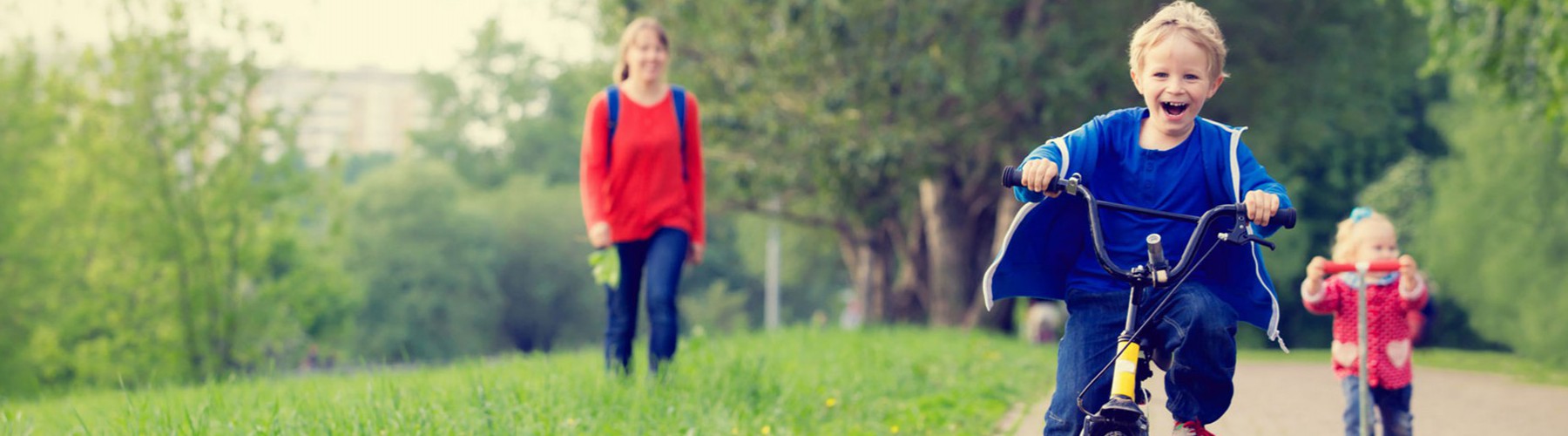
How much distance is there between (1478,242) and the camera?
2625 cm

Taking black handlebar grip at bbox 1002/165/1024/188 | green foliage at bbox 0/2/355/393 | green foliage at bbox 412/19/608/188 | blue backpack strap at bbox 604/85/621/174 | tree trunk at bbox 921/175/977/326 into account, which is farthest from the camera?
green foliage at bbox 412/19/608/188

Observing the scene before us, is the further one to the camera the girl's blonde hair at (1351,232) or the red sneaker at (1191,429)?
the girl's blonde hair at (1351,232)

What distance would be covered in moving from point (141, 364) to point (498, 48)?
1728 inches

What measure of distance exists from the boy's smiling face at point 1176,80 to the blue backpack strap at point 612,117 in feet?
10.2

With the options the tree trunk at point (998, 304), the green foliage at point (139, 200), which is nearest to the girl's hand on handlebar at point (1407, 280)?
the tree trunk at point (998, 304)

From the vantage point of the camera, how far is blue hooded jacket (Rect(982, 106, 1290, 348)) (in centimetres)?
384

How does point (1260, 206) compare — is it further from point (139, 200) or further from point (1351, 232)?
point (139, 200)

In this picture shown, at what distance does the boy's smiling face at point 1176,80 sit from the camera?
375 centimetres

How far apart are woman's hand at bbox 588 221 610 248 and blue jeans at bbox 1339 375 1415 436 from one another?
3163mm

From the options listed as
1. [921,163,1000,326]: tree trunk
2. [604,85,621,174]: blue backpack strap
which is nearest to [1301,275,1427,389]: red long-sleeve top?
[604,85,621,174]: blue backpack strap

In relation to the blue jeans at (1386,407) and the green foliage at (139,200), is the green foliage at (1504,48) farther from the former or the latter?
the green foliage at (139,200)

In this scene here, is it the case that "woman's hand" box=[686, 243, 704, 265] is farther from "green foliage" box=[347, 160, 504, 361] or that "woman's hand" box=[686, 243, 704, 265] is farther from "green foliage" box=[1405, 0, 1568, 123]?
"green foliage" box=[347, 160, 504, 361]

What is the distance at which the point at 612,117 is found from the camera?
6516mm

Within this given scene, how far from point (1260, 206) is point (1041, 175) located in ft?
1.73
